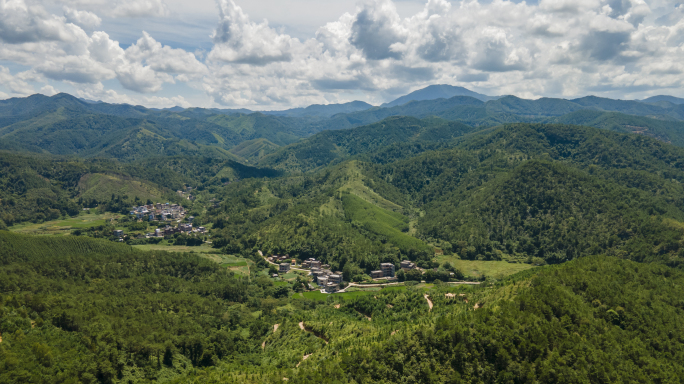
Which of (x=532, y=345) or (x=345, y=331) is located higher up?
(x=532, y=345)

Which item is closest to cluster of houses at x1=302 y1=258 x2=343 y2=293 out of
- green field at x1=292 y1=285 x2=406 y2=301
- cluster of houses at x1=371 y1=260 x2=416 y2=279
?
green field at x1=292 y1=285 x2=406 y2=301

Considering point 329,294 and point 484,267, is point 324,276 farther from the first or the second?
point 484,267

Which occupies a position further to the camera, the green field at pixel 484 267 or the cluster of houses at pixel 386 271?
the green field at pixel 484 267

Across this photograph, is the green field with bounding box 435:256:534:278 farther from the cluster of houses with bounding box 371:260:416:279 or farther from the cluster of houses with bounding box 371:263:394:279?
the cluster of houses with bounding box 371:263:394:279

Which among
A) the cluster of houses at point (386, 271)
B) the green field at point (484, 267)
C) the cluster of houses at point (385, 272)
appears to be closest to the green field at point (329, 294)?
the cluster of houses at point (385, 272)

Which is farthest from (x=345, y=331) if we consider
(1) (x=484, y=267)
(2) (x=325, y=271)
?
(1) (x=484, y=267)

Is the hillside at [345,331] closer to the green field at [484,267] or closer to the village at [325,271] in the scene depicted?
the village at [325,271]

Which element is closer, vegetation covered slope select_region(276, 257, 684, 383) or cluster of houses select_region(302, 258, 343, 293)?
vegetation covered slope select_region(276, 257, 684, 383)
